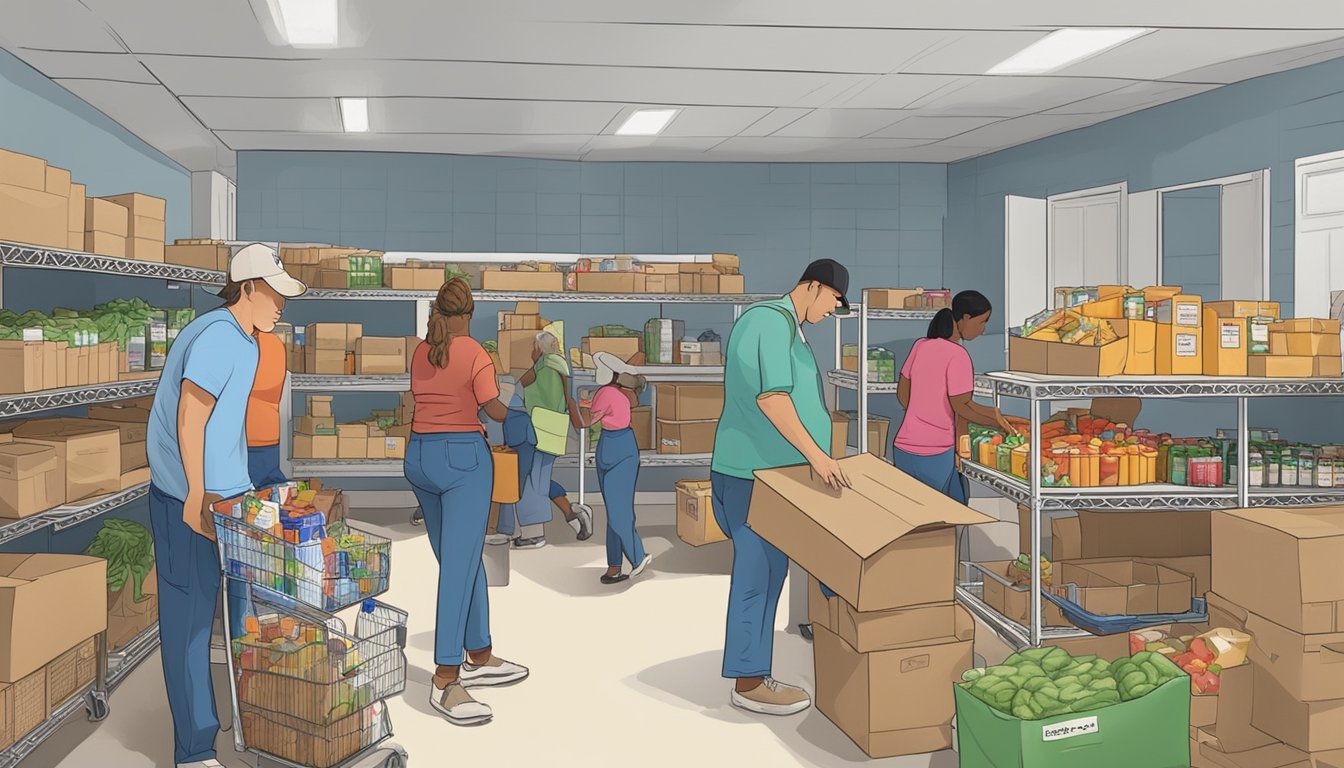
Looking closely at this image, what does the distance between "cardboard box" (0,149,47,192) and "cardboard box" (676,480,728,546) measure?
A: 4.15m

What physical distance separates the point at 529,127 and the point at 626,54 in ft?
7.33

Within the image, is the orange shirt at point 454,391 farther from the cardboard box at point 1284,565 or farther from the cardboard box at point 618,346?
the cardboard box at point 618,346

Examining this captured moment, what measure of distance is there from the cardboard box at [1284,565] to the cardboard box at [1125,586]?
78cm

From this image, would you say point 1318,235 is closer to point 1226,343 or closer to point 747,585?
point 1226,343

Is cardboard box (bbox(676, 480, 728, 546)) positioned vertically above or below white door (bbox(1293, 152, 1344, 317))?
below

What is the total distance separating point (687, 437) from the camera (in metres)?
7.65

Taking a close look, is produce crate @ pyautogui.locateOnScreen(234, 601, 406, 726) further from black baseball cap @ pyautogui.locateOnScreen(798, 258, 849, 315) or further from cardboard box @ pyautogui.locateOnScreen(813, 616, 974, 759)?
black baseball cap @ pyautogui.locateOnScreen(798, 258, 849, 315)

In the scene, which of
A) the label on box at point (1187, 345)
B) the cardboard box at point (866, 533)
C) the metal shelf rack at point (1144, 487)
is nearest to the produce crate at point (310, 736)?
the cardboard box at point (866, 533)

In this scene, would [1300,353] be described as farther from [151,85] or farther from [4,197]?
[151,85]

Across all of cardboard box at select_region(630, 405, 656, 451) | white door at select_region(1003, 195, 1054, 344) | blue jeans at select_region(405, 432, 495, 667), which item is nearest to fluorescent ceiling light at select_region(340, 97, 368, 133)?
cardboard box at select_region(630, 405, 656, 451)

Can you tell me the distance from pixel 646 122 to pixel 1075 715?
219 inches

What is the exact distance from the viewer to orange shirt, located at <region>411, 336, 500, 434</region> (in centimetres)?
400

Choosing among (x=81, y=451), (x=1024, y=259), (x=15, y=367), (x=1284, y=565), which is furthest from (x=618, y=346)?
(x=1284, y=565)

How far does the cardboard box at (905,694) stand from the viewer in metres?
3.67
